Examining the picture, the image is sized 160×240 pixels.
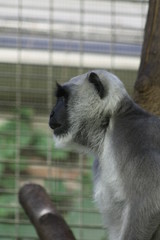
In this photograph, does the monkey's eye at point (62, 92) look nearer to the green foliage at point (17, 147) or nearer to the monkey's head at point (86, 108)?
the monkey's head at point (86, 108)

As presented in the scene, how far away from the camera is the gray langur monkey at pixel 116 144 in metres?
4.32

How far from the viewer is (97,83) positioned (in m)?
4.70

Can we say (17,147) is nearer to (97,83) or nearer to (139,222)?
(97,83)

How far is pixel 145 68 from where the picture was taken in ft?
17.3

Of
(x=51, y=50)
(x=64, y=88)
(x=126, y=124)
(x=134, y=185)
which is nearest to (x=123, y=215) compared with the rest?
(x=134, y=185)

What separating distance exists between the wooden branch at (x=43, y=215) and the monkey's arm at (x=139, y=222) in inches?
22.9

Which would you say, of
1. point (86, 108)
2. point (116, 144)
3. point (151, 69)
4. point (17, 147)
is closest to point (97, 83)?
point (86, 108)

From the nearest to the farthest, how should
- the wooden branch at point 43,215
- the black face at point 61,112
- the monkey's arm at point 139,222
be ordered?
the monkey's arm at point 139,222
the black face at point 61,112
the wooden branch at point 43,215

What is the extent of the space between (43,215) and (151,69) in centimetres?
126

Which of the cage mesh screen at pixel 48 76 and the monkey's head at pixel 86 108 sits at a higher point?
the monkey's head at pixel 86 108

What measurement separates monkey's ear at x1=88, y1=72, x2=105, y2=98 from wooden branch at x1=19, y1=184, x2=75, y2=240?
96 cm

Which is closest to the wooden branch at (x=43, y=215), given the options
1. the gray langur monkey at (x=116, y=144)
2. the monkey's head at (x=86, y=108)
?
the gray langur monkey at (x=116, y=144)

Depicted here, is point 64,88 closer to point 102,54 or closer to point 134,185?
point 134,185

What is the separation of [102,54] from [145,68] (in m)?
3.01
